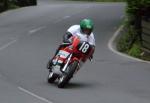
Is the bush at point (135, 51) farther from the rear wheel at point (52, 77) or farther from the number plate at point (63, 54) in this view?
the number plate at point (63, 54)

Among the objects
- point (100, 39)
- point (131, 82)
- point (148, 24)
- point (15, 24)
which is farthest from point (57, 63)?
point (15, 24)

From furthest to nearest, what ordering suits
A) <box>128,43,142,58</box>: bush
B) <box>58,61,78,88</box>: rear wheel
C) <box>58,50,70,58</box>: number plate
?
<box>128,43,142,58</box>: bush
<box>58,50,70,58</box>: number plate
<box>58,61,78,88</box>: rear wheel

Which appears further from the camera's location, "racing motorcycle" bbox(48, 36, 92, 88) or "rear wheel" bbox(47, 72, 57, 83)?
"rear wheel" bbox(47, 72, 57, 83)

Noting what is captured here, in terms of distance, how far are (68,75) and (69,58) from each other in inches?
18.3

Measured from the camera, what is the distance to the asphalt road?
14.8 m

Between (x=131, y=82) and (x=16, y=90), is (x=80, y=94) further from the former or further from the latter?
(x=131, y=82)

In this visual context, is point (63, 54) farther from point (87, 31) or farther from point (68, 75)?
point (87, 31)

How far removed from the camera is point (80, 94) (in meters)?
15.1

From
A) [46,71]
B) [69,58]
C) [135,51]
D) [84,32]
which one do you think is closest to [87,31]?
[84,32]

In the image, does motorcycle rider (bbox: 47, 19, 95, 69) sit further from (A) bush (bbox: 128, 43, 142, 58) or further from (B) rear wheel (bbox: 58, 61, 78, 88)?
(A) bush (bbox: 128, 43, 142, 58)

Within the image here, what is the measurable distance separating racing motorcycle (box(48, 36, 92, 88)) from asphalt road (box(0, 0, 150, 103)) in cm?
30

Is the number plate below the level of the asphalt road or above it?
above

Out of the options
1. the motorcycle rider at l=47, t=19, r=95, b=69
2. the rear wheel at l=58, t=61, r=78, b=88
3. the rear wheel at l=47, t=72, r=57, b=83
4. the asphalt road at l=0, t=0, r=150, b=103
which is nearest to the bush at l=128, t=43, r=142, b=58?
the asphalt road at l=0, t=0, r=150, b=103

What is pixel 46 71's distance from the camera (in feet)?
62.8
